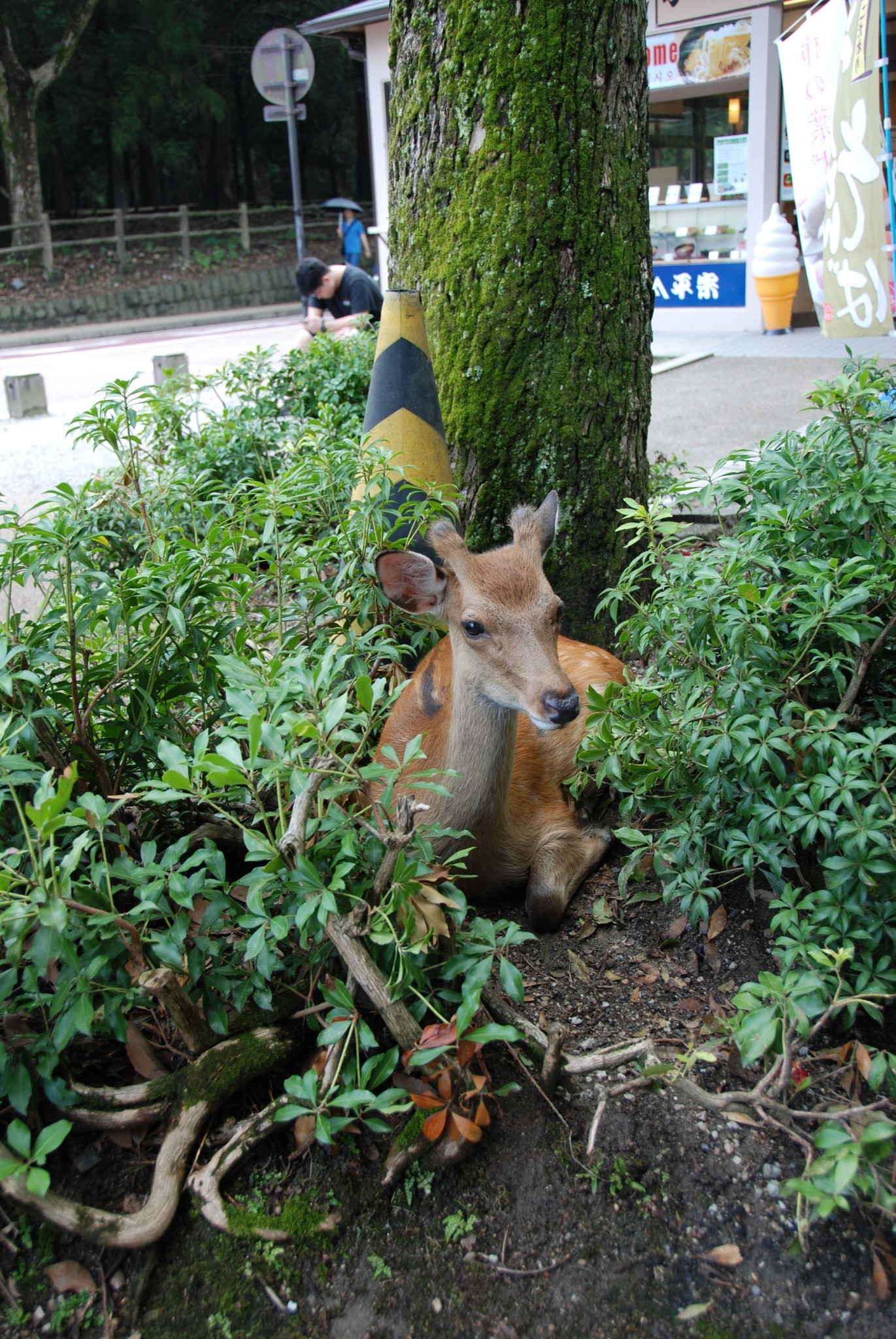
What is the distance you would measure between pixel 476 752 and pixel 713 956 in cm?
84

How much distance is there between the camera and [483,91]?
405 centimetres

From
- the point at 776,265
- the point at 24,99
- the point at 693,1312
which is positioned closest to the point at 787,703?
the point at 693,1312

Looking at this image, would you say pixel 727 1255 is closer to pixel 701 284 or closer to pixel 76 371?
pixel 701 284

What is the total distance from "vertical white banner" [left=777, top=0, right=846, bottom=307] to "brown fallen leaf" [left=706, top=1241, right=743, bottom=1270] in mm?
5978

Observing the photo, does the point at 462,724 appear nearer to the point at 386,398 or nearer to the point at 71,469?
the point at 386,398

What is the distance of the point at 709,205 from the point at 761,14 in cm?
233

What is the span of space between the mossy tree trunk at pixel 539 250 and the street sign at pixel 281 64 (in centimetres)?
1073

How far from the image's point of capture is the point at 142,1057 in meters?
2.35

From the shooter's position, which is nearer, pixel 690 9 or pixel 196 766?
pixel 196 766

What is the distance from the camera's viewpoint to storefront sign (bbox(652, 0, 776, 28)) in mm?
13625

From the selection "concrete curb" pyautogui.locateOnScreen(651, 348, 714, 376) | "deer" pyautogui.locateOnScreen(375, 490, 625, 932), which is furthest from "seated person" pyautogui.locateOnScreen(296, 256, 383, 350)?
"deer" pyautogui.locateOnScreen(375, 490, 625, 932)

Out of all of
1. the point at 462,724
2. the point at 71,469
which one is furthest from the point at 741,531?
the point at 71,469

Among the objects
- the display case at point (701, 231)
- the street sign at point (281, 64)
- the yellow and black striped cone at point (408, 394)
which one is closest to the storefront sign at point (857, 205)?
the yellow and black striped cone at point (408, 394)

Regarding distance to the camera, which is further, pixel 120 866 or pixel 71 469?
pixel 71 469
